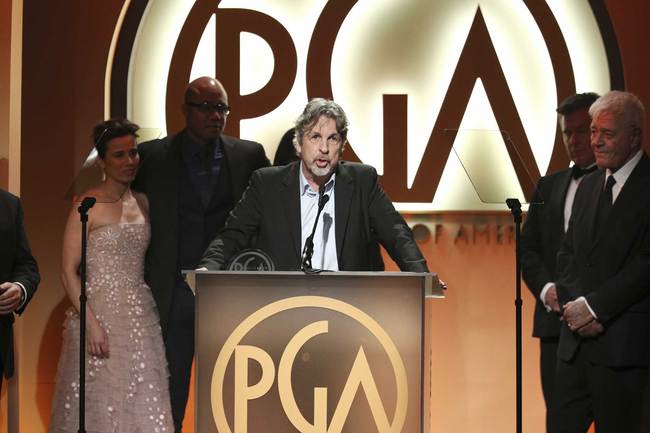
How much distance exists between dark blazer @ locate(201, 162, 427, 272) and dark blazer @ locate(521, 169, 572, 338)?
0.99 meters

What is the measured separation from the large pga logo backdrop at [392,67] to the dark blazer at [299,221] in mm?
1620

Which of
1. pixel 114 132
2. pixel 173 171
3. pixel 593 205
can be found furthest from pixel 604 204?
pixel 114 132

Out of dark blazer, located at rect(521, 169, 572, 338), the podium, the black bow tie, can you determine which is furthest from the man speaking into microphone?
the black bow tie

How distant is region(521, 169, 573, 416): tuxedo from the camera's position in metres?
4.61

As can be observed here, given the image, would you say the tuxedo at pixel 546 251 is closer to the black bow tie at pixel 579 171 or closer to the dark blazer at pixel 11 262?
the black bow tie at pixel 579 171

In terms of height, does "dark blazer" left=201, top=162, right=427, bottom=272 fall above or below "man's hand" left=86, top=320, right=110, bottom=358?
above

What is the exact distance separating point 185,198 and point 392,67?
1.56 metres

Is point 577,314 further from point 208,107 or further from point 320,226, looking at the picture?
point 208,107

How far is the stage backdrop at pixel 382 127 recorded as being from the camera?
17.9 feet

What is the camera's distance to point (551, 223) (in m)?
4.65

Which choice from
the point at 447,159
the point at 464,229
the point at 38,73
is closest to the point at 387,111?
the point at 447,159

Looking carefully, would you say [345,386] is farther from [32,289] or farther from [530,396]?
[530,396]

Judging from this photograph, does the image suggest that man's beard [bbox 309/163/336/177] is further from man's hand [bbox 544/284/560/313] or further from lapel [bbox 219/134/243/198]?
man's hand [bbox 544/284/560/313]

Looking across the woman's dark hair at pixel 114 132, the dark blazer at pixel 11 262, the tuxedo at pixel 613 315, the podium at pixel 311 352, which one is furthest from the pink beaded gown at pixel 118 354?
the tuxedo at pixel 613 315
